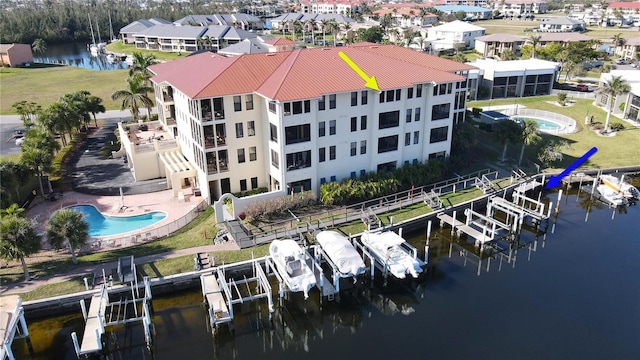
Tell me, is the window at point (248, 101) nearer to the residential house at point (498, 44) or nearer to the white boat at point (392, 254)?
the white boat at point (392, 254)

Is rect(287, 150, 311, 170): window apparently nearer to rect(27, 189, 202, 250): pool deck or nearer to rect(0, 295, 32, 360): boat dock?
rect(27, 189, 202, 250): pool deck

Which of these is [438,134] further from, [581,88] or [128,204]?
[581,88]

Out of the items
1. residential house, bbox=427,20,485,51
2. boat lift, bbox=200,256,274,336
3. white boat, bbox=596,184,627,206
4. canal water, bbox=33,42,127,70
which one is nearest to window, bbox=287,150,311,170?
boat lift, bbox=200,256,274,336

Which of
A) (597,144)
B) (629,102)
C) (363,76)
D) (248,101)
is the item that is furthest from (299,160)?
(629,102)

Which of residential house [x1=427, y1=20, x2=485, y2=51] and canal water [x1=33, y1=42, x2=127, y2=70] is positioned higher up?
residential house [x1=427, y1=20, x2=485, y2=51]

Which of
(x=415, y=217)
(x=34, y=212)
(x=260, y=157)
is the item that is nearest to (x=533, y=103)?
(x=415, y=217)

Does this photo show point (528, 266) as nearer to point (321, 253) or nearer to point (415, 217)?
point (415, 217)
